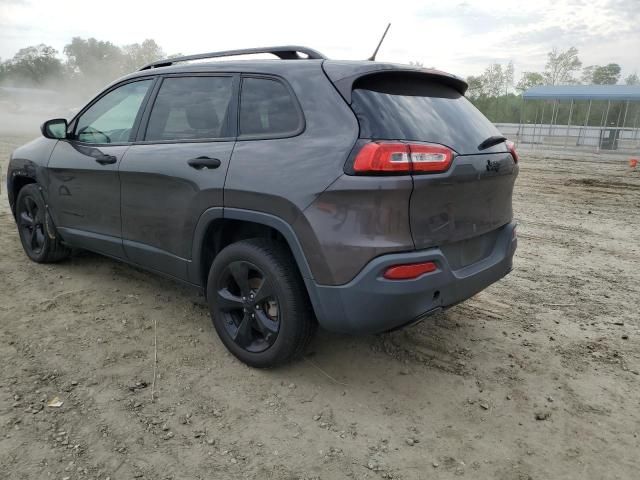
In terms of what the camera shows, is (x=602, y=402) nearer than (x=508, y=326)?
Yes

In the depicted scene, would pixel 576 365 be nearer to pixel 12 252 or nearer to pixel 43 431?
pixel 43 431

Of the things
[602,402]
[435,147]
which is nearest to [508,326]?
[602,402]

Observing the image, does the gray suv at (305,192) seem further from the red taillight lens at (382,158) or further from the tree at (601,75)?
the tree at (601,75)

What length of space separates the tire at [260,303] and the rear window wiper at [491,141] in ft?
4.19

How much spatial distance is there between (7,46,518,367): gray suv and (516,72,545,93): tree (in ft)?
163

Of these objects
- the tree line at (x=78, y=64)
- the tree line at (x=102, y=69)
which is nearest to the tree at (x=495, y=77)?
the tree line at (x=102, y=69)

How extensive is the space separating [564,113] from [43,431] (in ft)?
98.2

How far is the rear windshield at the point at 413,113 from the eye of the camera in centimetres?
252

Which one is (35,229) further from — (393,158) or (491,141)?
(491,141)

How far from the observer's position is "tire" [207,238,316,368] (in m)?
Answer: 2.73

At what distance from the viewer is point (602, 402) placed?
9.18 feet

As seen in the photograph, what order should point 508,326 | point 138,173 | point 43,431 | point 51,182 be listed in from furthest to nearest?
1. point 51,182
2. point 508,326
3. point 138,173
4. point 43,431

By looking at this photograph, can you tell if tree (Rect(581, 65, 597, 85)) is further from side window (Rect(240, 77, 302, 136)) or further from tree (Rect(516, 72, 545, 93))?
side window (Rect(240, 77, 302, 136))

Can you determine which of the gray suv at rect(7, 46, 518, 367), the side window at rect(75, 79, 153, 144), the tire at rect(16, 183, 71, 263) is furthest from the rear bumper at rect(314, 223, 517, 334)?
the tire at rect(16, 183, 71, 263)
